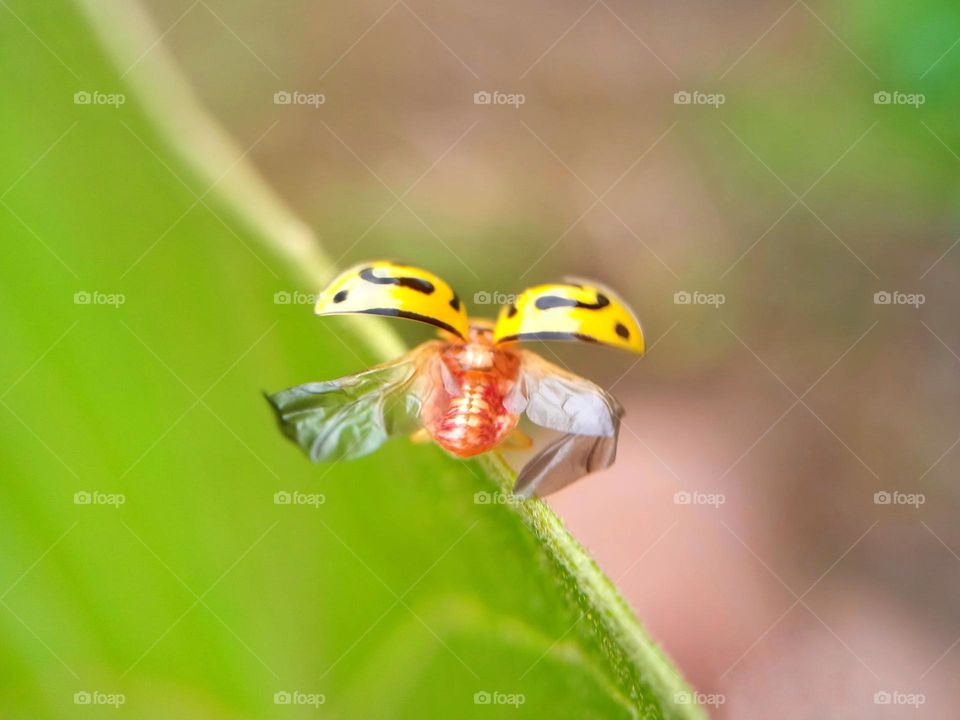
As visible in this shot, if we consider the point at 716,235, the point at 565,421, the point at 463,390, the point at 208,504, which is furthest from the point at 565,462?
the point at 716,235

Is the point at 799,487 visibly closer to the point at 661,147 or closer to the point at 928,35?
the point at 661,147

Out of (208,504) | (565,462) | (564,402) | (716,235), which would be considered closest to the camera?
(208,504)

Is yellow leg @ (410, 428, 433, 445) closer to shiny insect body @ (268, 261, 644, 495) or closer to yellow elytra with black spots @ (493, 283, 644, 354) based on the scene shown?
shiny insect body @ (268, 261, 644, 495)

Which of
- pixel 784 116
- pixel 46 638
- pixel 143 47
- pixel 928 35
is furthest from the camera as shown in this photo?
pixel 784 116

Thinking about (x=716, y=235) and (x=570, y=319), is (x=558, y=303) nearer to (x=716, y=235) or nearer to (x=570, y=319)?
(x=570, y=319)

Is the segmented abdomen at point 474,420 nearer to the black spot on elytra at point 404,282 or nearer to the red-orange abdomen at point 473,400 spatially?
the red-orange abdomen at point 473,400

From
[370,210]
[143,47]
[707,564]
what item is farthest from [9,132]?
[707,564]

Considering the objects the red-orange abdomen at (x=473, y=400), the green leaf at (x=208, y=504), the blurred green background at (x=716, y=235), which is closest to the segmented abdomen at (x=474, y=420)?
the red-orange abdomen at (x=473, y=400)

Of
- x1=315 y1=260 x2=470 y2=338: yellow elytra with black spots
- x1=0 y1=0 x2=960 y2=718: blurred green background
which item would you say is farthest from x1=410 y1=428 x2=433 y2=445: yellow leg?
x1=0 y1=0 x2=960 y2=718: blurred green background
